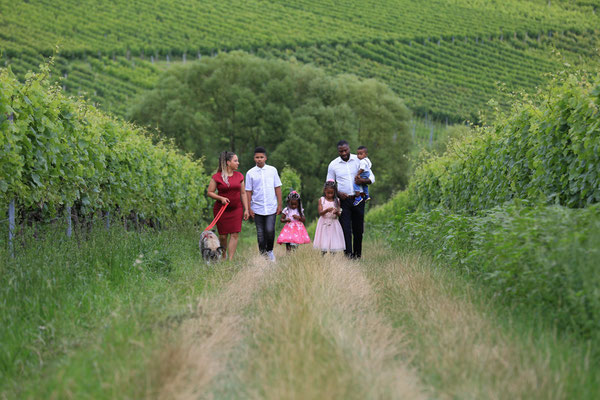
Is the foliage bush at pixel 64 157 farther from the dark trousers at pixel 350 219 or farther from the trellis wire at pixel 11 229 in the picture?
the dark trousers at pixel 350 219

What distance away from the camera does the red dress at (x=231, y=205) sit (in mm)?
9477

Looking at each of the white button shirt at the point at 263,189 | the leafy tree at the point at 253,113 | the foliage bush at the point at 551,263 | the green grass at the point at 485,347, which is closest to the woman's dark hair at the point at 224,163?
the white button shirt at the point at 263,189

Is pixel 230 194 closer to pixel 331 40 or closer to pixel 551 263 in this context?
pixel 551 263

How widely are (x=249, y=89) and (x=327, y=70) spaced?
40846mm

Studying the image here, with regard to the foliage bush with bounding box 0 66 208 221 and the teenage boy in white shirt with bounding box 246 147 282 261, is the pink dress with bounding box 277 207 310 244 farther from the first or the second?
the foliage bush with bounding box 0 66 208 221

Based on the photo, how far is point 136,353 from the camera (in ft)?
11.9

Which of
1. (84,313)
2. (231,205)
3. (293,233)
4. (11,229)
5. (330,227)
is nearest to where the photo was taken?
(84,313)

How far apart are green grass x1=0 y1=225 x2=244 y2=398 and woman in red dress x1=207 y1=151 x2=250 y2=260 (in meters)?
1.79

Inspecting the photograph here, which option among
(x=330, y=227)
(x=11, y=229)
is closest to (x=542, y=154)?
(x=330, y=227)

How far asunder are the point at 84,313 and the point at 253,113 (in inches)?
1318

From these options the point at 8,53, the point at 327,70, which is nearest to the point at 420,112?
the point at 327,70

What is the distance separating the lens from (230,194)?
950cm

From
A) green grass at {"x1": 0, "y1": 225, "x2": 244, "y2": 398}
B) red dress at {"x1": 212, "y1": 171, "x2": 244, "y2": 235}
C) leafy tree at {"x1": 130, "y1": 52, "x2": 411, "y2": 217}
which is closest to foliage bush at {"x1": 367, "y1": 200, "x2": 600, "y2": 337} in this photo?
green grass at {"x1": 0, "y1": 225, "x2": 244, "y2": 398}

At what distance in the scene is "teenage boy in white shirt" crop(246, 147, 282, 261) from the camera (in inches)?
381
